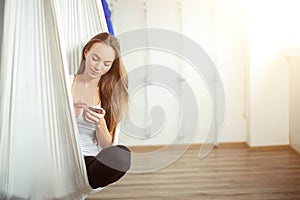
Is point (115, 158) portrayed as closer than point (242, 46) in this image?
Yes

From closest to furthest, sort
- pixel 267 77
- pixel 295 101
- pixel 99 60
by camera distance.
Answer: pixel 99 60 < pixel 295 101 < pixel 267 77

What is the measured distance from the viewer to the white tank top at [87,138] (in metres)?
1.79

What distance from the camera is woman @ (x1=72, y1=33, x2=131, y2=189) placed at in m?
1.74

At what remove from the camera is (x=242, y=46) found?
3973 mm

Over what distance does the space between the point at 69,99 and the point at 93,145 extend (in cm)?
24

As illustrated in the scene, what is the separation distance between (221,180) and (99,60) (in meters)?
1.61

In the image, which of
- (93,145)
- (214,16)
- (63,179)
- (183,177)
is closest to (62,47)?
(93,145)

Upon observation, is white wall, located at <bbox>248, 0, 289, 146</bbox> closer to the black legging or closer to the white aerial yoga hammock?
the black legging

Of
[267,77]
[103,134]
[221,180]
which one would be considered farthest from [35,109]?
[267,77]

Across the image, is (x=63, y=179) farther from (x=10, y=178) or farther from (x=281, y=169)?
(x=281, y=169)

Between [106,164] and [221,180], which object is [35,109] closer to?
[106,164]

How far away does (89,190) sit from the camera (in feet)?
6.14

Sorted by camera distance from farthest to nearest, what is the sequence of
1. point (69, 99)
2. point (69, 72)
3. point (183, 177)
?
point (183, 177) < point (69, 72) < point (69, 99)

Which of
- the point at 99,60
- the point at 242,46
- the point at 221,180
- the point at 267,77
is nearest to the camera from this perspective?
the point at 99,60
